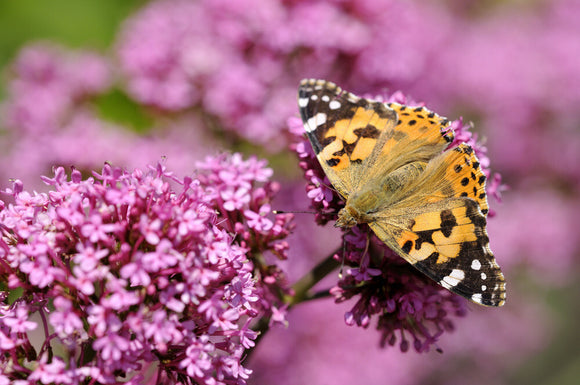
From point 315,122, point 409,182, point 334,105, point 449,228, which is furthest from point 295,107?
point 449,228

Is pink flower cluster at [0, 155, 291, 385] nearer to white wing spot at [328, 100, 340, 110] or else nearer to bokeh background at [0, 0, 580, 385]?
white wing spot at [328, 100, 340, 110]

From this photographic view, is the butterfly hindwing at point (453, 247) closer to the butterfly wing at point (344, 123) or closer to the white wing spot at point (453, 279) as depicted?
the white wing spot at point (453, 279)

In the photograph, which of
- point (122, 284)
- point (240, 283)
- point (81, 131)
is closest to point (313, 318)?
point (81, 131)

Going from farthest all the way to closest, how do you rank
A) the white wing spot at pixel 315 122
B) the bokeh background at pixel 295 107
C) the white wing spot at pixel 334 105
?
the bokeh background at pixel 295 107, the white wing spot at pixel 334 105, the white wing spot at pixel 315 122

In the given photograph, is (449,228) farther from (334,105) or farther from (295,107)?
(295,107)

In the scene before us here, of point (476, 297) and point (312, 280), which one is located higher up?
point (476, 297)

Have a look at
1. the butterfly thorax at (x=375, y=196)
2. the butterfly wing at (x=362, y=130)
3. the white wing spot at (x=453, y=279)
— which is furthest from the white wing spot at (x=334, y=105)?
the white wing spot at (x=453, y=279)
